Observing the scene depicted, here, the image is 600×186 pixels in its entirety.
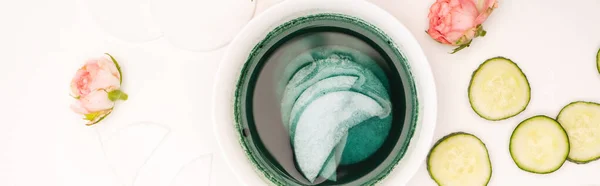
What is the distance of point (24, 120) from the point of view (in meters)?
0.88

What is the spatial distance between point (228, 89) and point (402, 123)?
243 mm

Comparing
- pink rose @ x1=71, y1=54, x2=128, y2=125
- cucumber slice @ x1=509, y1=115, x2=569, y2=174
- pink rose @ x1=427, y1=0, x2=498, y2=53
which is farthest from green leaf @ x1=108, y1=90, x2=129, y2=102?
cucumber slice @ x1=509, y1=115, x2=569, y2=174

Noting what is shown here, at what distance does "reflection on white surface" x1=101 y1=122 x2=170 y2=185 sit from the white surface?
1 centimetres

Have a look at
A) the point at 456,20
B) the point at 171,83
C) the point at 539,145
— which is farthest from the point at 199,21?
the point at 539,145

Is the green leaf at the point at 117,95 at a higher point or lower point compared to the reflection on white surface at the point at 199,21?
lower

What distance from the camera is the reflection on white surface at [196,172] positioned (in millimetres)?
838

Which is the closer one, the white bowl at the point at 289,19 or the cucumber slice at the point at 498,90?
the white bowl at the point at 289,19

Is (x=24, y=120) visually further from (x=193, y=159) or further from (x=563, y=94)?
(x=563, y=94)

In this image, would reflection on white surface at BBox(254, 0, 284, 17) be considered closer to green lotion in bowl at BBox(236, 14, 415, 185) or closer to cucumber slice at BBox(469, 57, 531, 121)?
green lotion in bowl at BBox(236, 14, 415, 185)

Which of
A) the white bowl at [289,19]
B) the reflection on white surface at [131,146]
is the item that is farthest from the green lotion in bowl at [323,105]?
the reflection on white surface at [131,146]

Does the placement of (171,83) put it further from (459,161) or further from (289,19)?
(459,161)

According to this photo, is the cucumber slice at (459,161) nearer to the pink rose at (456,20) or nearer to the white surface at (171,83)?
the white surface at (171,83)

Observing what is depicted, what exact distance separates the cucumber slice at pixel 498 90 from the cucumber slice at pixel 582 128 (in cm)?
7

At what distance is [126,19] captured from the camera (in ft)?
2.78
